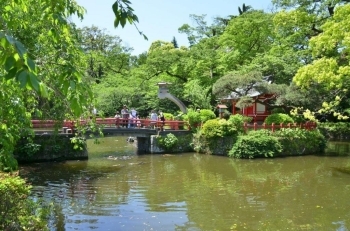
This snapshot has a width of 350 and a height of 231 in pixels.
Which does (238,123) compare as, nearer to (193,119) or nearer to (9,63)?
(193,119)

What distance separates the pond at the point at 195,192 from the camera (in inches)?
350

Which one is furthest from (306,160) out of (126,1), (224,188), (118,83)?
(118,83)

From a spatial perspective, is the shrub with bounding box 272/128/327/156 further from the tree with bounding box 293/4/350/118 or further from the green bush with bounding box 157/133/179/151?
the green bush with bounding box 157/133/179/151

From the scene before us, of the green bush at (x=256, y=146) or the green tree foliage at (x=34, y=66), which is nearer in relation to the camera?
the green tree foliage at (x=34, y=66)

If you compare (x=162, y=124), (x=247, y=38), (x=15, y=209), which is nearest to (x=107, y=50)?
(x=247, y=38)

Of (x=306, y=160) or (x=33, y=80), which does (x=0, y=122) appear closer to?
(x=33, y=80)

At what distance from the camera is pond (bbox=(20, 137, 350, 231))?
889 cm

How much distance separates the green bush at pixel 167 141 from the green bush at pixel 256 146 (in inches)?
131

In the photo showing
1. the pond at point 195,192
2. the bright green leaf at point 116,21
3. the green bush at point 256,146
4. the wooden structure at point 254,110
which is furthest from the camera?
the wooden structure at point 254,110

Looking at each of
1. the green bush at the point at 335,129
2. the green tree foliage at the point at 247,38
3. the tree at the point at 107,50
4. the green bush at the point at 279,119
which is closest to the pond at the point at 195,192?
the green bush at the point at 279,119

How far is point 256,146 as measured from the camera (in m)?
18.6

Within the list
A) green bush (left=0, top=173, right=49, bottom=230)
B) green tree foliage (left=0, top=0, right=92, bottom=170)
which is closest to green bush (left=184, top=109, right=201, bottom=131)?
green tree foliage (left=0, top=0, right=92, bottom=170)

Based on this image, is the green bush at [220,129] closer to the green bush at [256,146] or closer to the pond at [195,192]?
the green bush at [256,146]

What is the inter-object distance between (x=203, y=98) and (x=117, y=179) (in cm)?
1269
